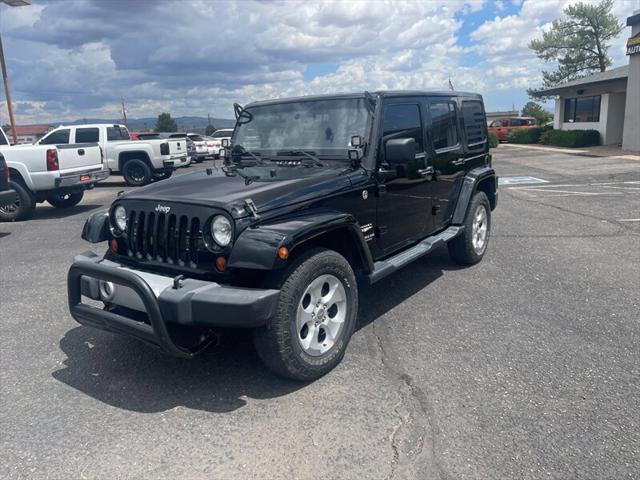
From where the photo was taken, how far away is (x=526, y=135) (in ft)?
108

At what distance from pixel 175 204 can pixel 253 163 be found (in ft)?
4.24

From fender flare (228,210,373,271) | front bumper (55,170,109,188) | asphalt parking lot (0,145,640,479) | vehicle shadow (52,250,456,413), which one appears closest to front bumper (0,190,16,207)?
front bumper (55,170,109,188)

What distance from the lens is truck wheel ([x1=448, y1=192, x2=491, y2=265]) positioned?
5941mm

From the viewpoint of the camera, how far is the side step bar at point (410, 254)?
421cm

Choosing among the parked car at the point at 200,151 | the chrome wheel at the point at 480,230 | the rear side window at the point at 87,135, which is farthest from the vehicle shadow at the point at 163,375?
the parked car at the point at 200,151

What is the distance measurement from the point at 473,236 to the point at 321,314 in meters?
3.15

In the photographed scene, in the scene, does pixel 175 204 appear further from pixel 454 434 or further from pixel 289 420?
pixel 454 434

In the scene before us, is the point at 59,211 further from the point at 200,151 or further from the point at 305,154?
the point at 200,151

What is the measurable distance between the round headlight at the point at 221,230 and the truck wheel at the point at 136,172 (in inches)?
544

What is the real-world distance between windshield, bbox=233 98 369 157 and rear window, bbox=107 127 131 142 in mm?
13308

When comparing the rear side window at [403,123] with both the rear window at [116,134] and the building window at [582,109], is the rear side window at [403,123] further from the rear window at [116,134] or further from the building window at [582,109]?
the building window at [582,109]

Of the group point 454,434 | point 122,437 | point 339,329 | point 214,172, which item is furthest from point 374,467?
point 214,172

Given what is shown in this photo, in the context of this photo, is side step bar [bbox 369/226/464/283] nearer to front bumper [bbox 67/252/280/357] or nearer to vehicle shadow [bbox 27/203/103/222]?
front bumper [bbox 67/252/280/357]

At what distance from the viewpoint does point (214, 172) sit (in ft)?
14.9
